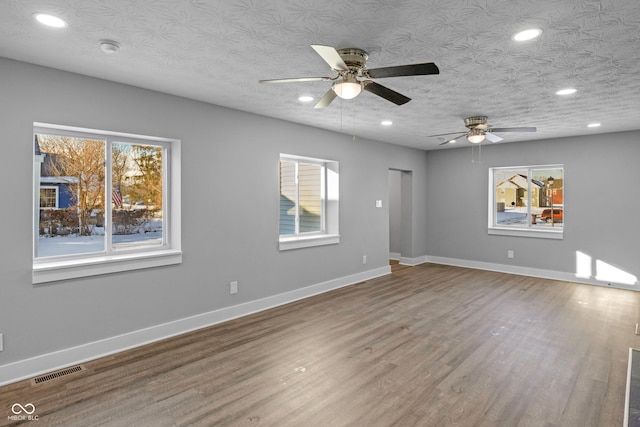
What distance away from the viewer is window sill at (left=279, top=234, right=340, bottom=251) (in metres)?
4.89

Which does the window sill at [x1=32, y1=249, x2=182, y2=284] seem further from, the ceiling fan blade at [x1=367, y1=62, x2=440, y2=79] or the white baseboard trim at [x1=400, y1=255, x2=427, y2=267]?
the white baseboard trim at [x1=400, y1=255, x2=427, y2=267]

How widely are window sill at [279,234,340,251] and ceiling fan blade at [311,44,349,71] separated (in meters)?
2.89

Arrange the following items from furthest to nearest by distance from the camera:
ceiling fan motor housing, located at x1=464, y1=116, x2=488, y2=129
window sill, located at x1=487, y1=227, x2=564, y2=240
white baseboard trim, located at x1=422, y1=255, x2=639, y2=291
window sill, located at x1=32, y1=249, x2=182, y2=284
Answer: window sill, located at x1=487, y1=227, x2=564, y2=240, white baseboard trim, located at x1=422, y1=255, x2=639, y2=291, ceiling fan motor housing, located at x1=464, y1=116, x2=488, y2=129, window sill, located at x1=32, y1=249, x2=182, y2=284

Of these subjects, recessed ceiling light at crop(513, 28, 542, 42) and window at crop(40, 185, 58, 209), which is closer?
recessed ceiling light at crop(513, 28, 542, 42)

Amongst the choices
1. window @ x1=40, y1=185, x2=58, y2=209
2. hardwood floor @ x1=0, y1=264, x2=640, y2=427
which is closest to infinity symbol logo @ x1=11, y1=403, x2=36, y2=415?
hardwood floor @ x1=0, y1=264, x2=640, y2=427

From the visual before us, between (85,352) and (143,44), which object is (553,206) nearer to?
(143,44)

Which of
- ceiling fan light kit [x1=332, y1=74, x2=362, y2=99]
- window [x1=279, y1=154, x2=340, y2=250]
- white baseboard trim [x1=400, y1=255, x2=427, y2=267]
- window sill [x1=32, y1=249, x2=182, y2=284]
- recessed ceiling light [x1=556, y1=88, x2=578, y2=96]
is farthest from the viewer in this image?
white baseboard trim [x1=400, y1=255, x2=427, y2=267]

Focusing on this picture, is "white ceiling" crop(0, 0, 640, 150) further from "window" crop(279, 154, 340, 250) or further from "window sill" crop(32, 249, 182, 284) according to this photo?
"window sill" crop(32, 249, 182, 284)

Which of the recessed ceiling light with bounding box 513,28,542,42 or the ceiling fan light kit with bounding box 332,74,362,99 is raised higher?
the recessed ceiling light with bounding box 513,28,542,42

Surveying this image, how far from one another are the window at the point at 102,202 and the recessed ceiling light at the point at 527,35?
3173mm

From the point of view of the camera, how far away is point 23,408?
2.42m

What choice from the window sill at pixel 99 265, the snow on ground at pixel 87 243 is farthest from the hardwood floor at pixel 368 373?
the snow on ground at pixel 87 243

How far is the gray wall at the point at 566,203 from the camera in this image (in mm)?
5629

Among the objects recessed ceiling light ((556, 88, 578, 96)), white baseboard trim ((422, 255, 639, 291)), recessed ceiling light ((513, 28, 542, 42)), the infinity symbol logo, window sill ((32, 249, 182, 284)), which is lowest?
the infinity symbol logo
